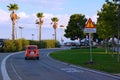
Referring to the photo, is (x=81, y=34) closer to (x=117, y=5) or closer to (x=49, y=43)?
(x=49, y=43)

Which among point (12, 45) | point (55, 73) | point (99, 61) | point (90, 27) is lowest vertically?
point (55, 73)

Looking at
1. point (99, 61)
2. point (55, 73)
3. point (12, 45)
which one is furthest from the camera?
point (12, 45)

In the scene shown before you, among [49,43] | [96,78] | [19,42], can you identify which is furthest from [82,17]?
[96,78]

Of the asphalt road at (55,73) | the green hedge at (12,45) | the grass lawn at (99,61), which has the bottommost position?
the asphalt road at (55,73)

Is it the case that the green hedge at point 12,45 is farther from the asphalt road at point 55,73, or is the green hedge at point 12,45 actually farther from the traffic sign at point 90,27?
the asphalt road at point 55,73

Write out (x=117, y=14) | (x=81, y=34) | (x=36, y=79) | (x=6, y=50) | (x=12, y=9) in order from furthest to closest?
Answer: (x=81, y=34) → (x=12, y=9) → (x=6, y=50) → (x=117, y=14) → (x=36, y=79)

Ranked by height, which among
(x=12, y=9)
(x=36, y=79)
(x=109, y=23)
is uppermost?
(x=12, y=9)

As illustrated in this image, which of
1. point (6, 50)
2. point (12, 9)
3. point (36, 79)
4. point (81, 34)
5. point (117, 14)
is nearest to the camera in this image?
point (36, 79)

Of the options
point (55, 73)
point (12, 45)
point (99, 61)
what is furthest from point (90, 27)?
point (12, 45)

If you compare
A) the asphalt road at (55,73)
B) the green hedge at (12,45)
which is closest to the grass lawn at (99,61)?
the asphalt road at (55,73)

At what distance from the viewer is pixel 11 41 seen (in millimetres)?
79312

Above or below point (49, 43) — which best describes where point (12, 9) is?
above

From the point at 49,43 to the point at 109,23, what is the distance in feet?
245

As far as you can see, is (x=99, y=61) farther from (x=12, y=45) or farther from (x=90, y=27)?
→ (x=12, y=45)
